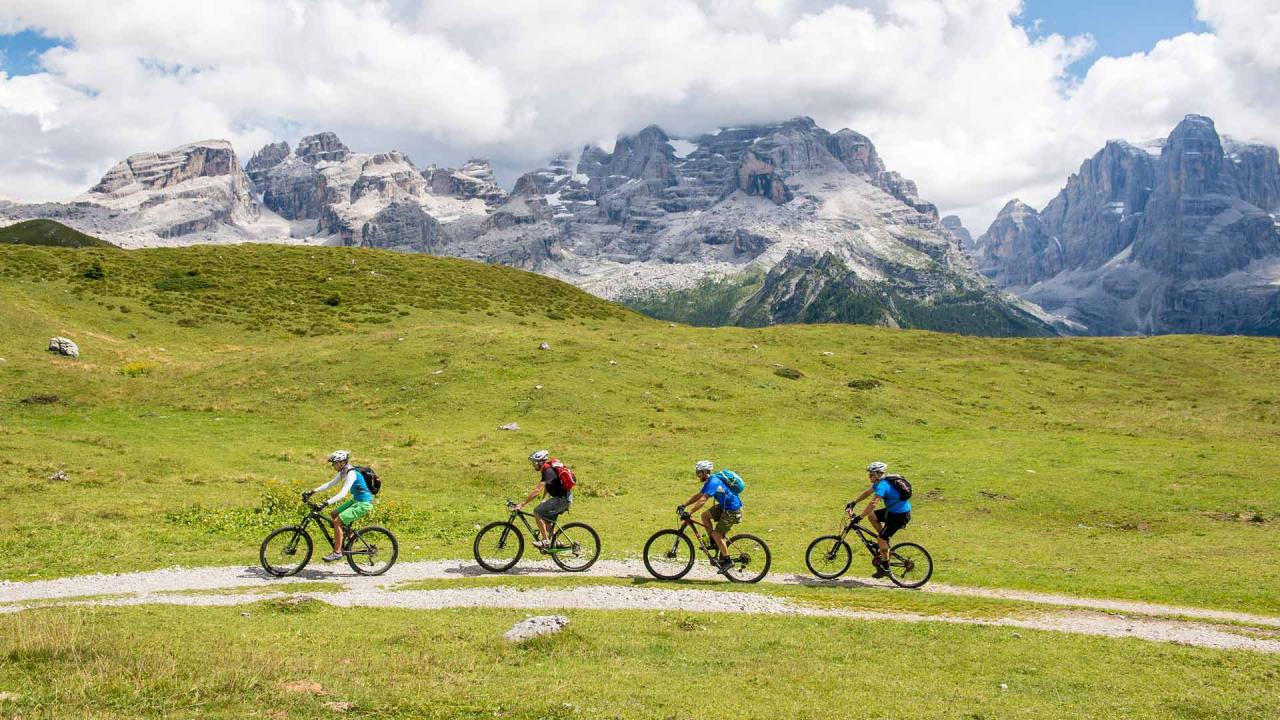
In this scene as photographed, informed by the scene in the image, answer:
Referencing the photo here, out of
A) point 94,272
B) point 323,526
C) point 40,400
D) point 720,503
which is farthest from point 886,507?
point 94,272

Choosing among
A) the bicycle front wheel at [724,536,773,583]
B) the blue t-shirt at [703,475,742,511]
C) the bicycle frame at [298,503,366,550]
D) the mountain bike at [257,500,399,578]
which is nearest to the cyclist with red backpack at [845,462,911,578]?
the bicycle front wheel at [724,536,773,583]

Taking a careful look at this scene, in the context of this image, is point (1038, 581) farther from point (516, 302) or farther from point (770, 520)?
point (516, 302)

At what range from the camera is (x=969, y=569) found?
2358cm

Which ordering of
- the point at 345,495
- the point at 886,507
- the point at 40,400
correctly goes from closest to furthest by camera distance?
the point at 345,495 < the point at 886,507 < the point at 40,400

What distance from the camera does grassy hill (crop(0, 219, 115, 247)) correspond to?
155375 millimetres

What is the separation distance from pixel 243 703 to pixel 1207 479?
41815 millimetres

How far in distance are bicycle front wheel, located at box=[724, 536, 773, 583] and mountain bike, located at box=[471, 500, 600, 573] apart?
13.6 feet

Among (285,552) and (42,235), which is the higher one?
(42,235)

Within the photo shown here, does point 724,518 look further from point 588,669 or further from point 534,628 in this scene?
point 588,669

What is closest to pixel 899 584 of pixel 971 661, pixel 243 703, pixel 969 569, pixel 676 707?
pixel 969 569

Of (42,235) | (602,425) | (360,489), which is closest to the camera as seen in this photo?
(360,489)

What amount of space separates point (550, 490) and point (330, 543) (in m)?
6.83

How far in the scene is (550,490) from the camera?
72.7 feet

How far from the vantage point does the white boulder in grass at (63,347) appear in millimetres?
54188
